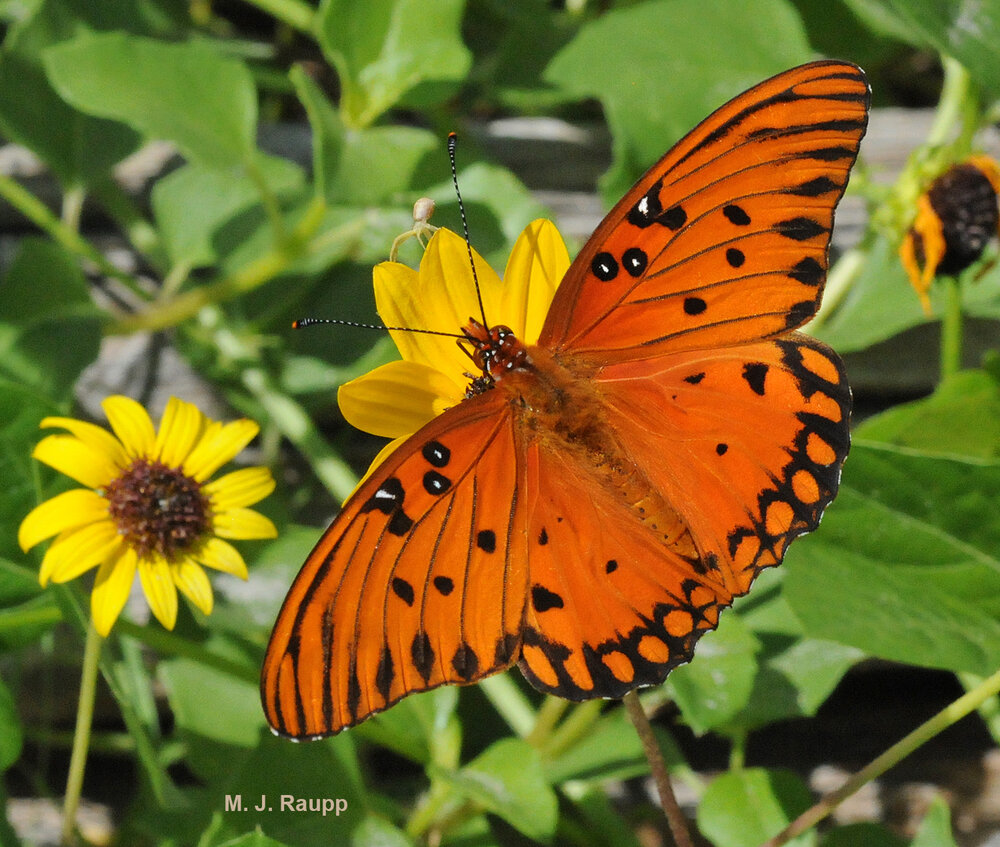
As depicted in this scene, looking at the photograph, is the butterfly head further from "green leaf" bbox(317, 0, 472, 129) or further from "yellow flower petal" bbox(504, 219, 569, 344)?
"green leaf" bbox(317, 0, 472, 129)

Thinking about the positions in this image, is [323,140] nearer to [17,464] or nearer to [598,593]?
[17,464]

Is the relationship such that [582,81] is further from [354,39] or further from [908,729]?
[908,729]

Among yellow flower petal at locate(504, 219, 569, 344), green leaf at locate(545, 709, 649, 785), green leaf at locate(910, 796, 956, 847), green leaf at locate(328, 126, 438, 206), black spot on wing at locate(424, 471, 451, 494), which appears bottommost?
green leaf at locate(910, 796, 956, 847)

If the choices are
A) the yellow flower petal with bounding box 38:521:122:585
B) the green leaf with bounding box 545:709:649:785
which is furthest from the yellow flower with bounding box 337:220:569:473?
the green leaf with bounding box 545:709:649:785

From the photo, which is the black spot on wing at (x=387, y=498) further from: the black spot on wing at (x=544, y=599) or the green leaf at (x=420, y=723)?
the green leaf at (x=420, y=723)

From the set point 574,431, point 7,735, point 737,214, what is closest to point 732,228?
point 737,214

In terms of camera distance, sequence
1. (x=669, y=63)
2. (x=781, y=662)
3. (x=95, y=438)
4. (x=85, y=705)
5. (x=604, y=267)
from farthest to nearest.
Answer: (x=669, y=63), (x=781, y=662), (x=95, y=438), (x=85, y=705), (x=604, y=267)

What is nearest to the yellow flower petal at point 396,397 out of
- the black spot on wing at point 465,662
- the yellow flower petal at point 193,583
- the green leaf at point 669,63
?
the black spot on wing at point 465,662
